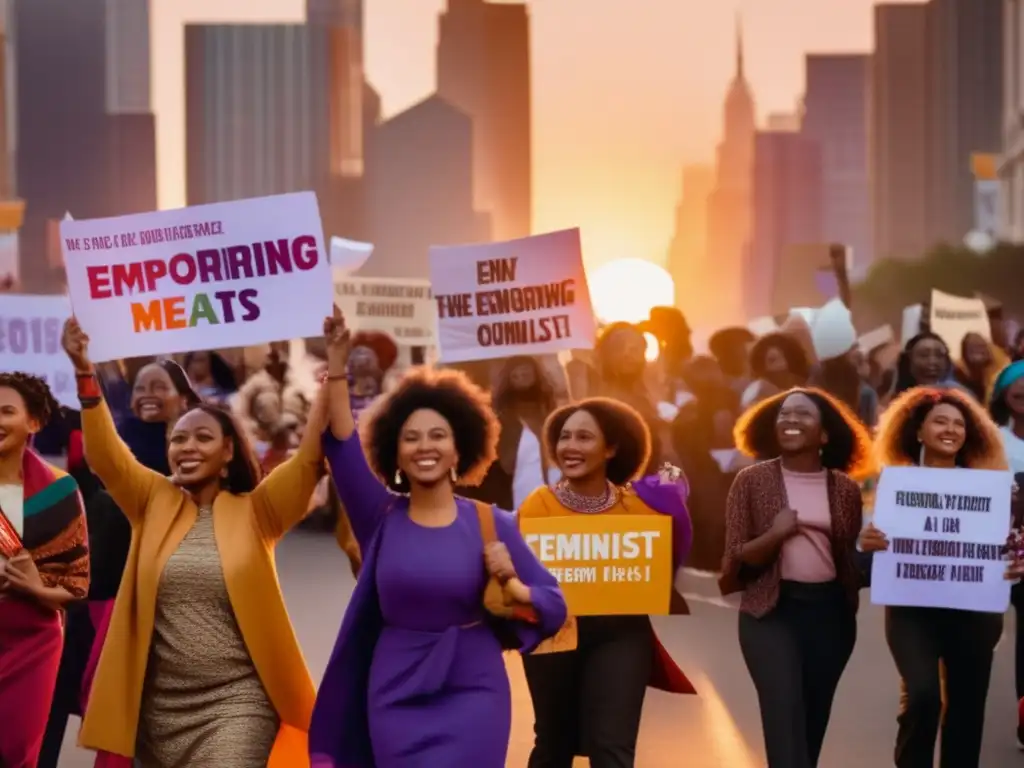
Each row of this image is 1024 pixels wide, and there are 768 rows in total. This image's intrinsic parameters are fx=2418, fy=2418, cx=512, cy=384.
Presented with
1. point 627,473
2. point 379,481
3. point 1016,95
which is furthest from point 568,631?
point 1016,95

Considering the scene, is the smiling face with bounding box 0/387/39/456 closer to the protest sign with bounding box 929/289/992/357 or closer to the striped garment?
the striped garment

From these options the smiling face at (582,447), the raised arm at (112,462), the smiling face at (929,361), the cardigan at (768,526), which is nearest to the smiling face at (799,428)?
the cardigan at (768,526)

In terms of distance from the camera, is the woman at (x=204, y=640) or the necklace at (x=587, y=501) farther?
the necklace at (x=587, y=501)

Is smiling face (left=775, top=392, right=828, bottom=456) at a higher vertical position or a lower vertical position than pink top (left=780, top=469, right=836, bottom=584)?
higher

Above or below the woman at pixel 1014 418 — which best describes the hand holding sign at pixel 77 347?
above

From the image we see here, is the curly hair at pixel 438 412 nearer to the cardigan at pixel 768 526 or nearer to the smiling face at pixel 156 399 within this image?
the cardigan at pixel 768 526

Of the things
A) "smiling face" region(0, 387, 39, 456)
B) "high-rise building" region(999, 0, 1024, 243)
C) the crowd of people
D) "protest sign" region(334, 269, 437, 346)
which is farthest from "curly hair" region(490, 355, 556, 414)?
"high-rise building" region(999, 0, 1024, 243)

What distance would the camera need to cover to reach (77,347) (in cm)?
→ 801

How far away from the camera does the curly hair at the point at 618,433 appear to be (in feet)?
30.1

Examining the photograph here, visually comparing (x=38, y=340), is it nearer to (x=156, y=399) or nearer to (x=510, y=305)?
(x=510, y=305)

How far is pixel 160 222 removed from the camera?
31.6ft

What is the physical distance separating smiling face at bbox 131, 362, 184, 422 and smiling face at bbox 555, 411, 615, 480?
73.6 inches

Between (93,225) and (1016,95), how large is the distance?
10252 centimetres

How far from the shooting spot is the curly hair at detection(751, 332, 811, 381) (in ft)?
52.3
